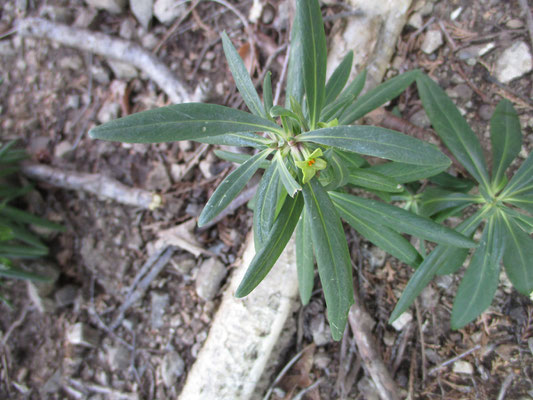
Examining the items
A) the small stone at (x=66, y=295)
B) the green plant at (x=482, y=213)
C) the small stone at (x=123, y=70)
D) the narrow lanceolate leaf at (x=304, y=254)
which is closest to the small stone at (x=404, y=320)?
the green plant at (x=482, y=213)

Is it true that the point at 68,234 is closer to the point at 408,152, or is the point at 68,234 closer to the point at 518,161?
the point at 408,152

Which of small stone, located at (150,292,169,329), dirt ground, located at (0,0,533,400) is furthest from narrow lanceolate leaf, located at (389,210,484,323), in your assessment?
small stone, located at (150,292,169,329)

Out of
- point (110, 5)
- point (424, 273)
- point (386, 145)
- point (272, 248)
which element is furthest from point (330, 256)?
point (110, 5)

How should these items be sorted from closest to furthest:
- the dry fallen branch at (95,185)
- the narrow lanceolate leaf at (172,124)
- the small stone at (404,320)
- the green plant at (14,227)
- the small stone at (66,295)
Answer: the narrow lanceolate leaf at (172,124) < the small stone at (404,320) < the green plant at (14,227) < the dry fallen branch at (95,185) < the small stone at (66,295)

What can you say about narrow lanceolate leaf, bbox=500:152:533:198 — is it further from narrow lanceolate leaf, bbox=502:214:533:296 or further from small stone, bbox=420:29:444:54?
small stone, bbox=420:29:444:54

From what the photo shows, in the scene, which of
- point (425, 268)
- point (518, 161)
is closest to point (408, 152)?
point (425, 268)

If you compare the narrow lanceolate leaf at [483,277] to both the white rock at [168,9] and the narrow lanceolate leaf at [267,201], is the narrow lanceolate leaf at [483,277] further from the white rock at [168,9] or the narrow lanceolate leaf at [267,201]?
the white rock at [168,9]
